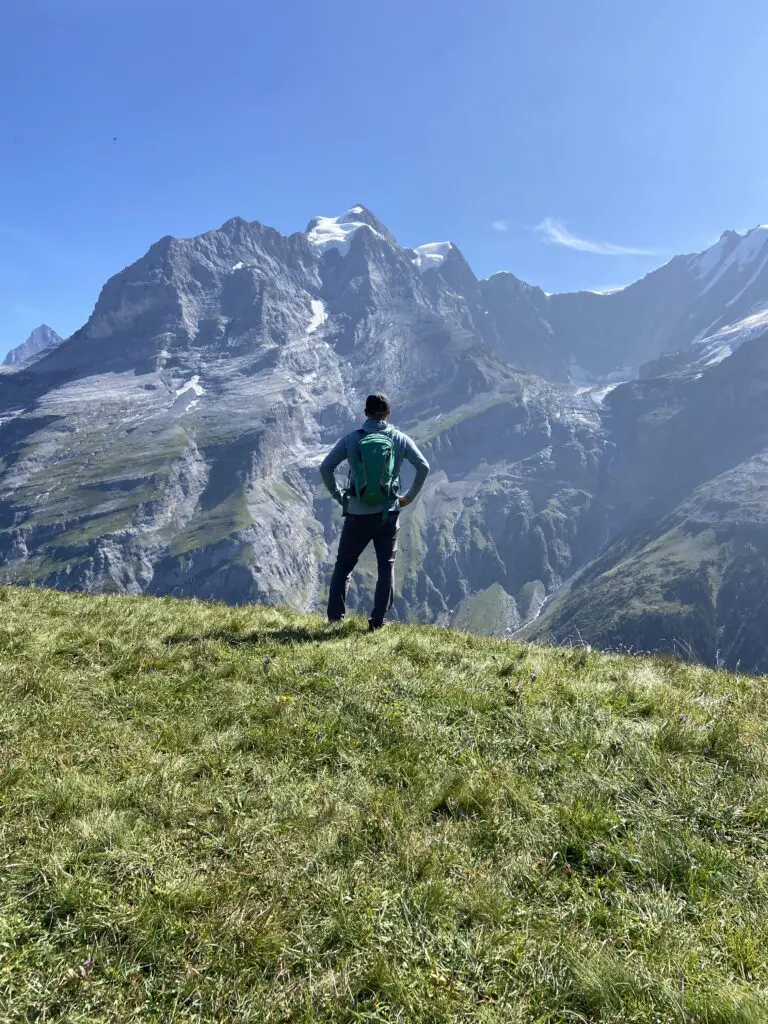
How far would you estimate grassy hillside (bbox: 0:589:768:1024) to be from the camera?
3.13m

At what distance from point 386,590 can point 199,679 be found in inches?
191

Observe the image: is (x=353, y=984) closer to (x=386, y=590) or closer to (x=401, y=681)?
(x=401, y=681)

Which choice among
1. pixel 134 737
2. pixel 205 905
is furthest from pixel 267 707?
pixel 205 905

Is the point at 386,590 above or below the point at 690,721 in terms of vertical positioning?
above

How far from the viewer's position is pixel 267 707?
6.91 m

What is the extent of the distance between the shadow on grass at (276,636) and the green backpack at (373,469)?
9.16ft

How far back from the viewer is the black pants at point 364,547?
38.7 ft

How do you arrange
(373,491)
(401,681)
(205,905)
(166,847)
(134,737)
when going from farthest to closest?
(373,491), (401,681), (134,737), (166,847), (205,905)

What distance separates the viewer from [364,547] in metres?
11.6

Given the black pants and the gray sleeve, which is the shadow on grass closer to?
the black pants

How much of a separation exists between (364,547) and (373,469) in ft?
5.60

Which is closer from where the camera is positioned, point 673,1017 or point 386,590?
point 673,1017

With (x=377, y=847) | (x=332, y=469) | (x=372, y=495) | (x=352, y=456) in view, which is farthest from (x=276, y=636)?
(x=377, y=847)

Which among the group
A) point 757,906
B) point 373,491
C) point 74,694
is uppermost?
point 373,491
